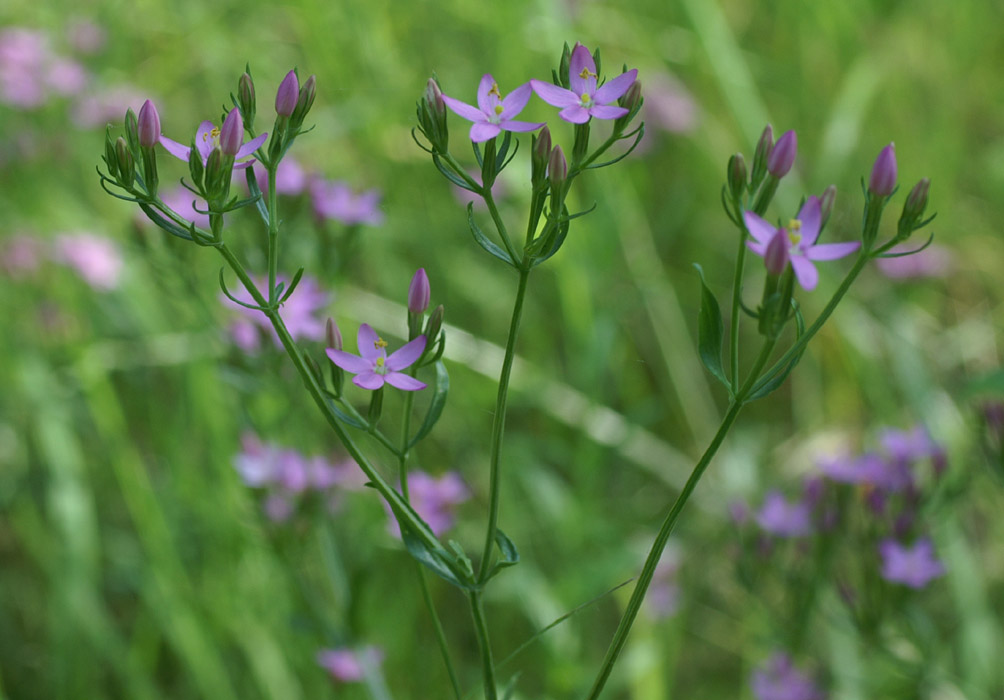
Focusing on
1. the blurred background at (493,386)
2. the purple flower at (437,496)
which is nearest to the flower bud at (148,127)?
the blurred background at (493,386)

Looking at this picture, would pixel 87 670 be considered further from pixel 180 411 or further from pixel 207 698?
pixel 180 411

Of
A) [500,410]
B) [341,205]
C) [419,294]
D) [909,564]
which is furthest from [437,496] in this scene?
[500,410]

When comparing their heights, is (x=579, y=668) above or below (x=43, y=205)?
below

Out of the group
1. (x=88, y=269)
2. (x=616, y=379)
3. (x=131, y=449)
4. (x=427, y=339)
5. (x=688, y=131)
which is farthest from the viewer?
(x=688, y=131)

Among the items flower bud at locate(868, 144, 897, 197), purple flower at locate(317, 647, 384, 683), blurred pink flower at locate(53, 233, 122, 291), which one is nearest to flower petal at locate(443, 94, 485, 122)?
flower bud at locate(868, 144, 897, 197)

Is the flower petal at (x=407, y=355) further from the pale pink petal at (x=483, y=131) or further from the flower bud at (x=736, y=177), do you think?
the flower bud at (x=736, y=177)

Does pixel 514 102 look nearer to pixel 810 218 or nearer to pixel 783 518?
pixel 810 218

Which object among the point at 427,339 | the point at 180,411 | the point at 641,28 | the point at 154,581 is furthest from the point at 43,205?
the point at 427,339
